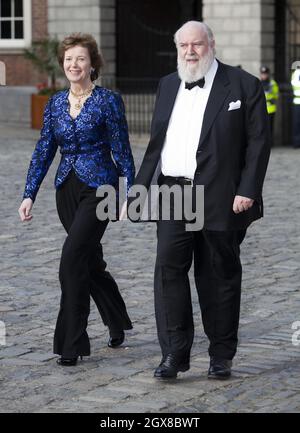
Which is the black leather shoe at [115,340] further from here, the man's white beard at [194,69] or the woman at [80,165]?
the man's white beard at [194,69]

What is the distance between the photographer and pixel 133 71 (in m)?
29.6

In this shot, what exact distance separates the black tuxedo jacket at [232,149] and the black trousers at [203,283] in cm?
14

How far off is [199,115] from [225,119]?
0.48ft

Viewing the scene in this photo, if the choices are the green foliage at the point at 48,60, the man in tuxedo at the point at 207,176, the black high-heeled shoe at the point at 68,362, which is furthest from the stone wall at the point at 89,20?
the man in tuxedo at the point at 207,176

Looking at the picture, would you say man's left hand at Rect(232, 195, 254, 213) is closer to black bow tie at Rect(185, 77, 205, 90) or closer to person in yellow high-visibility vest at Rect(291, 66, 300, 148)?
black bow tie at Rect(185, 77, 205, 90)

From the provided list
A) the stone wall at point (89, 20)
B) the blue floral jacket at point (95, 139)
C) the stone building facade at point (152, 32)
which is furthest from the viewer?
the stone wall at point (89, 20)

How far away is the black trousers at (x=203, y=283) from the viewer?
691 cm

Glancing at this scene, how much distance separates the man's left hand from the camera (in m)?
6.75

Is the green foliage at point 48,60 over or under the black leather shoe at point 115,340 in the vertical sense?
over

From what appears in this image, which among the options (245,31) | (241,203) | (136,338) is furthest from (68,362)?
(245,31)

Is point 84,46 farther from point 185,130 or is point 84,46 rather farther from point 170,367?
point 170,367

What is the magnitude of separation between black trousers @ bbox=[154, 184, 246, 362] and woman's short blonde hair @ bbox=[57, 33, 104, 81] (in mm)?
1054

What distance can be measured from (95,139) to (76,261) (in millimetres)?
693
